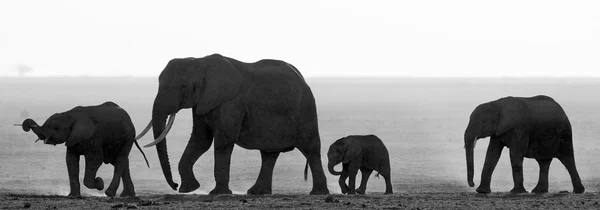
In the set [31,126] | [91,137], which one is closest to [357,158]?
[91,137]

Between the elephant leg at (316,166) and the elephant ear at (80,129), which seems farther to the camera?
the elephant leg at (316,166)

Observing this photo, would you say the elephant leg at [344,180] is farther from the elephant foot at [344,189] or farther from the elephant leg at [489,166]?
the elephant leg at [489,166]

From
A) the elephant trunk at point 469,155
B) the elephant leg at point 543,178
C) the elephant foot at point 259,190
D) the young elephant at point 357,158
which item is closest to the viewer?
the elephant trunk at point 469,155

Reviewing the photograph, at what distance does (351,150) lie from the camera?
28031 millimetres

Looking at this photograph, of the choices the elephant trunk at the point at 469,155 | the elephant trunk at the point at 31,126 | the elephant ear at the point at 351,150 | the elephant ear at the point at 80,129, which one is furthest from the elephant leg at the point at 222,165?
the elephant ear at the point at 351,150

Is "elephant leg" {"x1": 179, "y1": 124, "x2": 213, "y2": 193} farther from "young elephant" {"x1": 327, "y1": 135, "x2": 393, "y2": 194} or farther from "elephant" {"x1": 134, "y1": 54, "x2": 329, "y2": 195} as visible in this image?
"young elephant" {"x1": 327, "y1": 135, "x2": 393, "y2": 194}

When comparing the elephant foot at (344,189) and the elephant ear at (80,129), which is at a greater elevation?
the elephant ear at (80,129)

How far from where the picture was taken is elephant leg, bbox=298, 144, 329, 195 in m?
23.5

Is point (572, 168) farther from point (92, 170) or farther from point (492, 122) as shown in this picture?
point (92, 170)

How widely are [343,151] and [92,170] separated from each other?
7.38m

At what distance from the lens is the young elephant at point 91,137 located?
22109mm

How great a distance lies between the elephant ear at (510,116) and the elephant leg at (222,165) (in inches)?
220

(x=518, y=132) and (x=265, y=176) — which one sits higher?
(x=518, y=132)

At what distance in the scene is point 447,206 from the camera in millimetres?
19781
